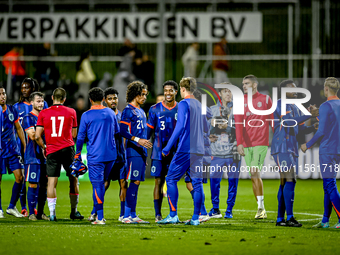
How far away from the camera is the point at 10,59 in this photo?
19.3 m

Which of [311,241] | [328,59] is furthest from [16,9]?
[311,241]

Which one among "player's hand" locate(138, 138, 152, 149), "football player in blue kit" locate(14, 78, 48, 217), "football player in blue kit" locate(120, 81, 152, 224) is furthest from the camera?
"football player in blue kit" locate(14, 78, 48, 217)

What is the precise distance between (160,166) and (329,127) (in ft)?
8.72

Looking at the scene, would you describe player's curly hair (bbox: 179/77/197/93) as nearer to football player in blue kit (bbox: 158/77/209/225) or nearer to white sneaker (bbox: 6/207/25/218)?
football player in blue kit (bbox: 158/77/209/225)

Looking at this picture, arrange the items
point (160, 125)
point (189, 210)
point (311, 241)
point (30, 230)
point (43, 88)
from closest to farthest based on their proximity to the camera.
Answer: point (311, 241), point (30, 230), point (160, 125), point (189, 210), point (43, 88)

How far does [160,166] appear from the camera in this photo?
8883 mm

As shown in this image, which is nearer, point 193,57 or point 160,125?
point 160,125

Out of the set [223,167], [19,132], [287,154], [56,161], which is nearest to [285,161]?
[287,154]

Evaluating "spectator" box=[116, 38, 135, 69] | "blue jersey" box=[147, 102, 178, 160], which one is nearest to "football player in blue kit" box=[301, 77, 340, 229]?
"blue jersey" box=[147, 102, 178, 160]

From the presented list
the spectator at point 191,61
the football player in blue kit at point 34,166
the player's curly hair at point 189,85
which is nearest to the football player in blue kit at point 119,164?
the football player in blue kit at point 34,166

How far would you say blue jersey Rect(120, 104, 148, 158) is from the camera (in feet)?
28.5

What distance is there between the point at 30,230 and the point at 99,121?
1.85 meters

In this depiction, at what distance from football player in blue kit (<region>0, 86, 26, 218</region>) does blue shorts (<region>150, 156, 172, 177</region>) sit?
258 centimetres

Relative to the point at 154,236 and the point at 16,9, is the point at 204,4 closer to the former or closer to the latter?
the point at 16,9
